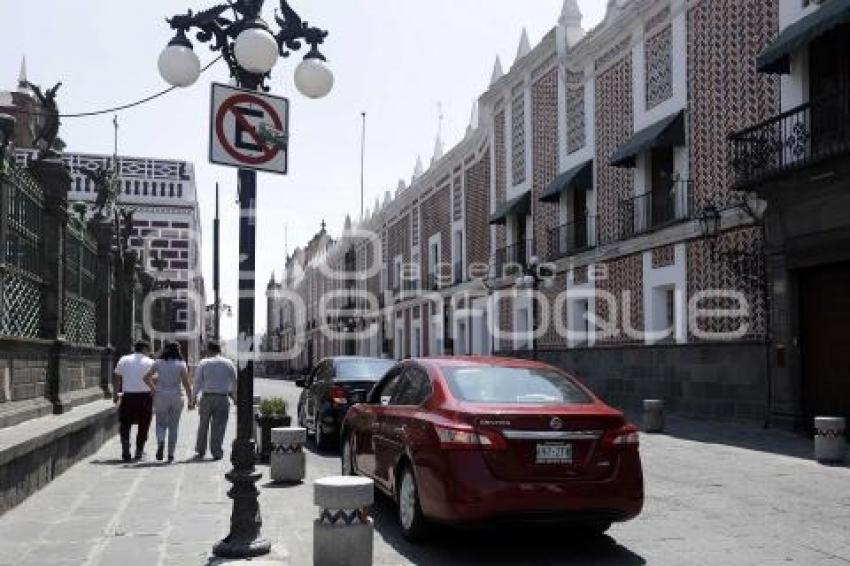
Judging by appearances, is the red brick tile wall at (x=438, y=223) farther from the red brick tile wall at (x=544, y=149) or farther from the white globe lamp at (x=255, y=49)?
the white globe lamp at (x=255, y=49)

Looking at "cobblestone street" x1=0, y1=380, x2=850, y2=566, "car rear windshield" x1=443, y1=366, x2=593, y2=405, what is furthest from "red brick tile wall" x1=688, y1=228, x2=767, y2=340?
"car rear windshield" x1=443, y1=366, x2=593, y2=405

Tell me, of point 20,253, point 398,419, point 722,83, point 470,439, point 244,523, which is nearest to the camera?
point 244,523

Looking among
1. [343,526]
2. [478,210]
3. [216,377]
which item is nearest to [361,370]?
[216,377]

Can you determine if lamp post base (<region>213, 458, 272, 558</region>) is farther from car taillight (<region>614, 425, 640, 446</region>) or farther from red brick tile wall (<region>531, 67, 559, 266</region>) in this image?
red brick tile wall (<region>531, 67, 559, 266</region>)

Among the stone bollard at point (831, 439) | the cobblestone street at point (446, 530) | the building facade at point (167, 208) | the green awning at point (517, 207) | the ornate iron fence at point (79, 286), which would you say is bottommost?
the cobblestone street at point (446, 530)

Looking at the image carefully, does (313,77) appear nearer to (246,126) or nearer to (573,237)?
(246,126)

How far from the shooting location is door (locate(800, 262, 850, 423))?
15.6m

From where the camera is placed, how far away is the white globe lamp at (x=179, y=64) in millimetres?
A: 7293

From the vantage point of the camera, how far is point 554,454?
6371mm

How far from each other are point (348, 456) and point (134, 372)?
14.0 feet

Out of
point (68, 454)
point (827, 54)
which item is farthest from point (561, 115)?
point (68, 454)

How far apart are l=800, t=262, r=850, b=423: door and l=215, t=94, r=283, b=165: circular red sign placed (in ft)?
41.3

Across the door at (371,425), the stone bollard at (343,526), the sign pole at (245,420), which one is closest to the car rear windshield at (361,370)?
the door at (371,425)

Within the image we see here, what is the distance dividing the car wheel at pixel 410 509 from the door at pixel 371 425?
0.90m
